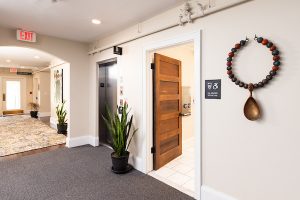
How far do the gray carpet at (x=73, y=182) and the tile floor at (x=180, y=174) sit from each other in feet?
0.41

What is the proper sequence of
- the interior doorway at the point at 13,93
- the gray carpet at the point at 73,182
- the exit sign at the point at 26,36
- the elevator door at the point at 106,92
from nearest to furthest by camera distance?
the gray carpet at the point at 73,182
the exit sign at the point at 26,36
the elevator door at the point at 106,92
the interior doorway at the point at 13,93

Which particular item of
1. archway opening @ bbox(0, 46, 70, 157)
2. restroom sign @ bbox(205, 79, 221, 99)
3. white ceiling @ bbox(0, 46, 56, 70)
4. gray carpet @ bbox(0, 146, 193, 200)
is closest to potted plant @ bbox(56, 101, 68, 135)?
archway opening @ bbox(0, 46, 70, 157)

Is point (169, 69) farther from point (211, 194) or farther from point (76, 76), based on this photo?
point (76, 76)

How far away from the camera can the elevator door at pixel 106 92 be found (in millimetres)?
4012

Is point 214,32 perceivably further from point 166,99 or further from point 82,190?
point 82,190

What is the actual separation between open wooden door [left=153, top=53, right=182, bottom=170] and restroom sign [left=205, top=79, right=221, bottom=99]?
1.04 m

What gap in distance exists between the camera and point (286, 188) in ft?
5.20

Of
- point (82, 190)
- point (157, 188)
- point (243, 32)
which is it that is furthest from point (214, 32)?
point (82, 190)

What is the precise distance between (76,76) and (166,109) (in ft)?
7.86

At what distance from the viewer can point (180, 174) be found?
291 centimetres

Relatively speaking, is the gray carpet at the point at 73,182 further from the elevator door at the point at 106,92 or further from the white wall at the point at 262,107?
the elevator door at the point at 106,92

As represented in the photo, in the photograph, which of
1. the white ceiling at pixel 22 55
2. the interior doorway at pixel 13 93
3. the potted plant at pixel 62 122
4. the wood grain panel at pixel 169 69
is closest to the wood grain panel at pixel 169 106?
the wood grain panel at pixel 169 69

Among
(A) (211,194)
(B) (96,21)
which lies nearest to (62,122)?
(B) (96,21)

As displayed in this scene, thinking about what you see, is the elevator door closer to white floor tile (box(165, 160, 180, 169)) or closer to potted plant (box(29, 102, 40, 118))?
Answer: white floor tile (box(165, 160, 180, 169))
